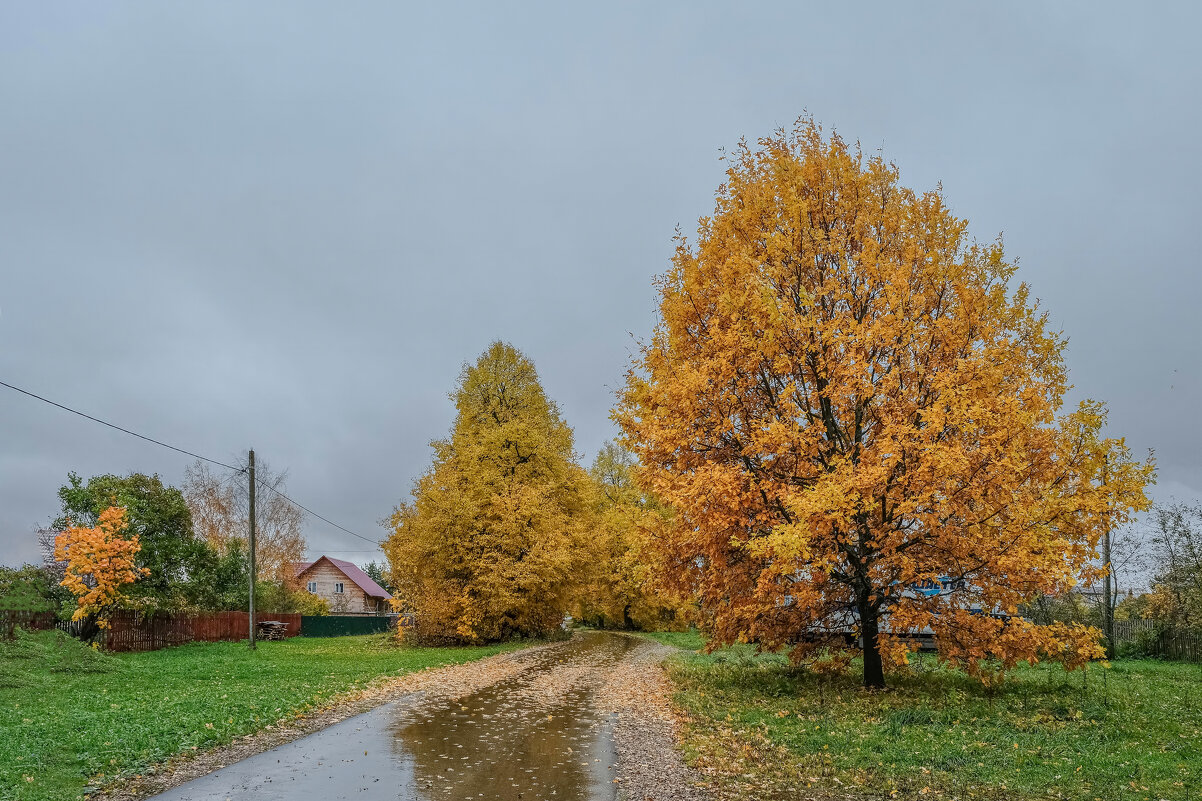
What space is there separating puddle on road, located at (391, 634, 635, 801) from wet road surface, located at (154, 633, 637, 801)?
0.01 metres

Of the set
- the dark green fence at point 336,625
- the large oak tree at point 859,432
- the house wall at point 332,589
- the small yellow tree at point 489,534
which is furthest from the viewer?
the house wall at point 332,589

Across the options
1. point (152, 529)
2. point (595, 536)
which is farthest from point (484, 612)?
point (152, 529)

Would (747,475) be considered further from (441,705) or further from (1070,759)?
(441,705)

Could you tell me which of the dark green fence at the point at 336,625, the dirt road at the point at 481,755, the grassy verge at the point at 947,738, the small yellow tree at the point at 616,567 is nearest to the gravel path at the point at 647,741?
the dirt road at the point at 481,755

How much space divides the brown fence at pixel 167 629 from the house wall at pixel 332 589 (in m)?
36.5

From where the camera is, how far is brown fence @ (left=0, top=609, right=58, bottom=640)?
22.1 m

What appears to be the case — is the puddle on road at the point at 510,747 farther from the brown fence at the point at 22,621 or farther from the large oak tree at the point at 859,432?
the brown fence at the point at 22,621

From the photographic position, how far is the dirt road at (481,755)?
286 inches

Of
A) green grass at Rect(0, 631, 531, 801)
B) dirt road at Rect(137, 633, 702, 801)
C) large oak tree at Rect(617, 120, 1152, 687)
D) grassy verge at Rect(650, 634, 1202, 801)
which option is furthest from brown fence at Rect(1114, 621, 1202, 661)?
green grass at Rect(0, 631, 531, 801)

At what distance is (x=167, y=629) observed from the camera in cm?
2942

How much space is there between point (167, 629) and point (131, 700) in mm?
19500

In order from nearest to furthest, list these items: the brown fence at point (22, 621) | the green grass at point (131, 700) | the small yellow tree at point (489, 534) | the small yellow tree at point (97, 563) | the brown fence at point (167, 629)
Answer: the green grass at point (131, 700) → the brown fence at point (22, 621) → the small yellow tree at point (97, 563) → the brown fence at point (167, 629) → the small yellow tree at point (489, 534)

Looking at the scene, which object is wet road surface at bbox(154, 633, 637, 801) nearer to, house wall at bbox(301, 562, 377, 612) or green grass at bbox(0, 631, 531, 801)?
green grass at bbox(0, 631, 531, 801)

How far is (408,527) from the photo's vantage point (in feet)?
103
